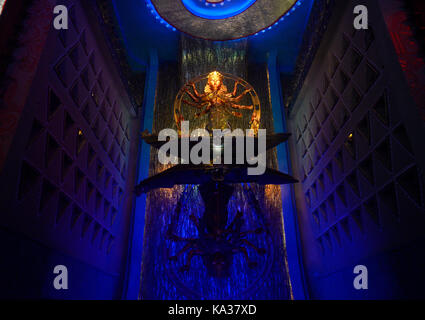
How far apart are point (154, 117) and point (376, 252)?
92.3 inches

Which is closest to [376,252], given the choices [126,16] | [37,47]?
[37,47]

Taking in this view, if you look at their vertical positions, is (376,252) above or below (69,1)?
below

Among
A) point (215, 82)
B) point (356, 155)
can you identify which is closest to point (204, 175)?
point (215, 82)

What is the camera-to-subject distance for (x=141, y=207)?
258cm

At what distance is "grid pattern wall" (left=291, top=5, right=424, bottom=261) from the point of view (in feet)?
4.18

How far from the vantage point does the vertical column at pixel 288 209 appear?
2.30 m

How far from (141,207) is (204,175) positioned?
1.03 metres

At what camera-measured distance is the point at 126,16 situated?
2781mm

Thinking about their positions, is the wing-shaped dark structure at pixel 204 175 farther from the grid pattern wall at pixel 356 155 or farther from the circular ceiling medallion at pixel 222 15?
the circular ceiling medallion at pixel 222 15

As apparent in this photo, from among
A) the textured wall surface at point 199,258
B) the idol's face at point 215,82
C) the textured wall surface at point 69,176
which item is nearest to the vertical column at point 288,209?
the textured wall surface at point 199,258

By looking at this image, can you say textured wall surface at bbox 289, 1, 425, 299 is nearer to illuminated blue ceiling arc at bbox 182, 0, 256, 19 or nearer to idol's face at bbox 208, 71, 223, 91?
idol's face at bbox 208, 71, 223, 91

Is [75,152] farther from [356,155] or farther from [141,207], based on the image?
[356,155]

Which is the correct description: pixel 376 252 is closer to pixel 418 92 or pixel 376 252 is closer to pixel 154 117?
pixel 418 92
